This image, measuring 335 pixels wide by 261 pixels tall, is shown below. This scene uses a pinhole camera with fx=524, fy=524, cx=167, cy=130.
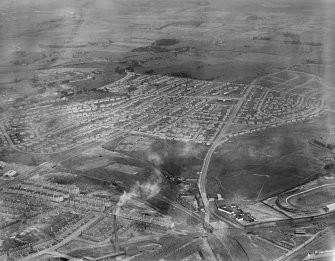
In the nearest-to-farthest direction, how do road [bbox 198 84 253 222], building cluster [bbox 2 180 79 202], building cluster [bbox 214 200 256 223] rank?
building cluster [bbox 214 200 256 223], road [bbox 198 84 253 222], building cluster [bbox 2 180 79 202]

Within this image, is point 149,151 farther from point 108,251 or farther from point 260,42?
point 260,42

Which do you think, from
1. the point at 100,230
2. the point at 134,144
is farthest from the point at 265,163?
the point at 100,230

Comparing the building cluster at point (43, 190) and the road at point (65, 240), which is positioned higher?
the building cluster at point (43, 190)

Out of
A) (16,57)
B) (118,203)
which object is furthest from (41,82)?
(118,203)

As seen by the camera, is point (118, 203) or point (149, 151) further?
point (149, 151)

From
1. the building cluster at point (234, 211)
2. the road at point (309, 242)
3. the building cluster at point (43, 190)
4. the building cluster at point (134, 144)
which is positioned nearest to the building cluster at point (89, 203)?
the building cluster at point (43, 190)

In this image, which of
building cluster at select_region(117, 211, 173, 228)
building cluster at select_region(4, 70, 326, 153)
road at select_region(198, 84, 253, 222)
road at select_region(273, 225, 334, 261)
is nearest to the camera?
road at select_region(273, 225, 334, 261)

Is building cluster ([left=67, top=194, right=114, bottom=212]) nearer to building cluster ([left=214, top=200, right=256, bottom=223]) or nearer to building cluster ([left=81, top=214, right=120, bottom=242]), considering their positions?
building cluster ([left=81, top=214, right=120, bottom=242])

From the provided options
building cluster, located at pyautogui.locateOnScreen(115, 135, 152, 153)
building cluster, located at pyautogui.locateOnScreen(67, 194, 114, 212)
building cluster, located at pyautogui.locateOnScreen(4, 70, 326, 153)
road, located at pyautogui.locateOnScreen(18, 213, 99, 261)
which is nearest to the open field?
building cluster, located at pyautogui.locateOnScreen(4, 70, 326, 153)

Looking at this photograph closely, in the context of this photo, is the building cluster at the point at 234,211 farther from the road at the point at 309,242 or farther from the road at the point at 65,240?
the road at the point at 65,240
